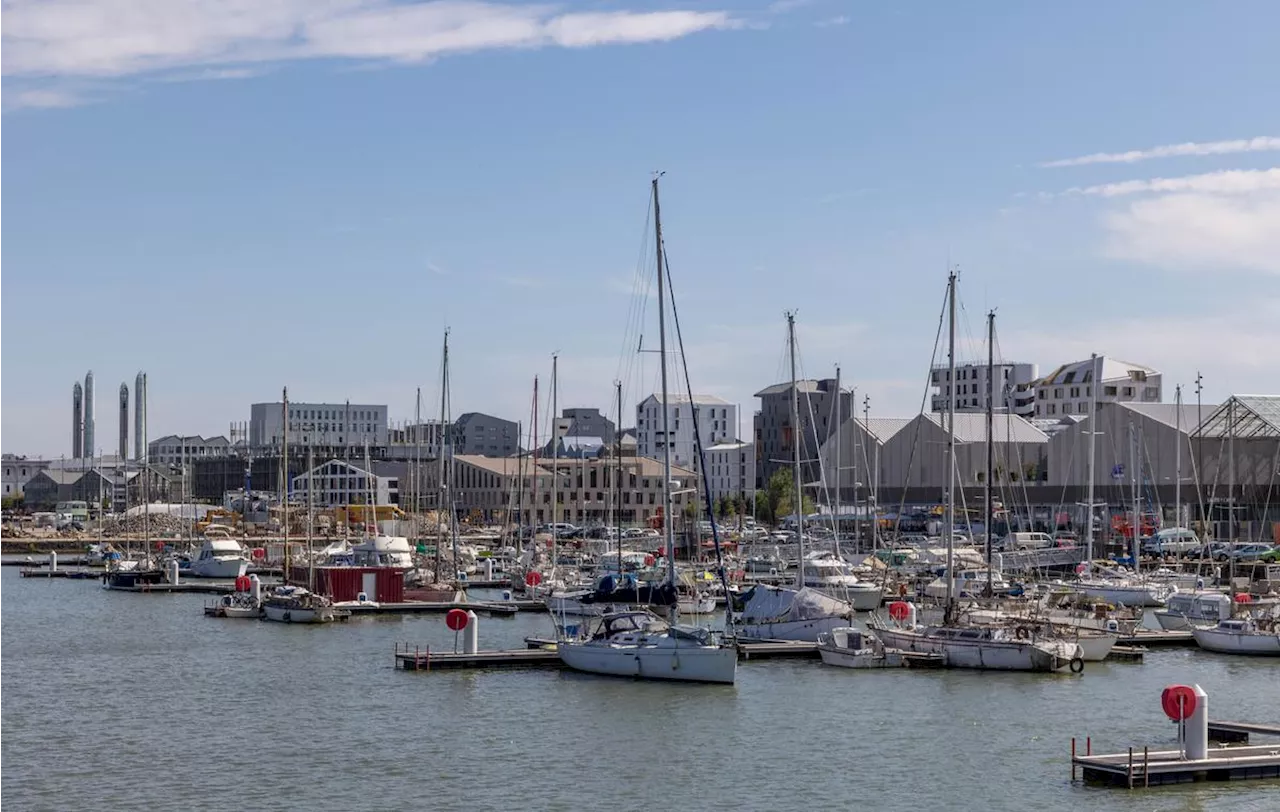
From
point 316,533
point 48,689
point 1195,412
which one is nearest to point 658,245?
point 48,689

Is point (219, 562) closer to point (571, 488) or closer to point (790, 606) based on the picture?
point (790, 606)

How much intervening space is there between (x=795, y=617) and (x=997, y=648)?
356 inches

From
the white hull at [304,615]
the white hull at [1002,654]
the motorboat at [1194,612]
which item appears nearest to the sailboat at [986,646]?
the white hull at [1002,654]

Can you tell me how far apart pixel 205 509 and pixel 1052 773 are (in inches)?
6265

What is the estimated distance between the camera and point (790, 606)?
59969mm

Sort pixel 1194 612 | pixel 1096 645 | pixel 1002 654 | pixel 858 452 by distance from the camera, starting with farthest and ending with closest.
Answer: pixel 858 452 → pixel 1194 612 → pixel 1096 645 → pixel 1002 654

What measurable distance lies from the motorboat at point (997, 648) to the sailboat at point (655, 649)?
776cm

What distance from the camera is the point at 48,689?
50.9 meters

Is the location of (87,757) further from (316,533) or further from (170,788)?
(316,533)

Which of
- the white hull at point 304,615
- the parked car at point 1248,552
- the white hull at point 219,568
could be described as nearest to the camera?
the white hull at point 304,615

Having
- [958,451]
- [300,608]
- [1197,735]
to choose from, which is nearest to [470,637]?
[300,608]

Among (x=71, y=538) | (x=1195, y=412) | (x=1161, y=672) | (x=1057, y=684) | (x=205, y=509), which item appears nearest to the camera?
(x=1057, y=684)

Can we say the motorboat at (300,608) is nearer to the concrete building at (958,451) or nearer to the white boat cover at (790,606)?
the white boat cover at (790,606)

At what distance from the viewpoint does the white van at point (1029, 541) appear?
328 ft
